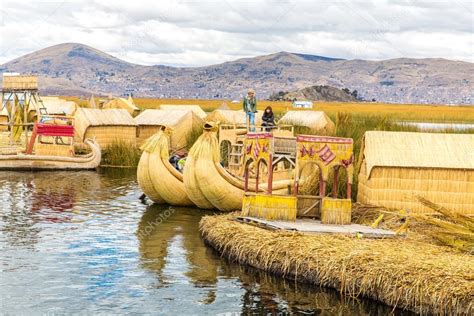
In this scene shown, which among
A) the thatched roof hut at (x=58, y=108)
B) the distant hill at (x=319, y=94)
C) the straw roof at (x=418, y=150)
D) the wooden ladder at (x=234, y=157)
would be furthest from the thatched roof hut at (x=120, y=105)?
the distant hill at (x=319, y=94)

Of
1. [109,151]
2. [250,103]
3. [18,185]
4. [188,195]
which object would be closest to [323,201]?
[188,195]

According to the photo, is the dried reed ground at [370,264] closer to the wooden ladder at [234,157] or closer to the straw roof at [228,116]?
the wooden ladder at [234,157]

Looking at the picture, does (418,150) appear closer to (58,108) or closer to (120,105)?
(58,108)

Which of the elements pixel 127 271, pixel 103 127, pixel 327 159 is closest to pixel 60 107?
pixel 103 127

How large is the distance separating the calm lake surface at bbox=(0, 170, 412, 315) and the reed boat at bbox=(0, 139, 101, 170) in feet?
31.9

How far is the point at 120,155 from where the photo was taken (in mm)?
35438

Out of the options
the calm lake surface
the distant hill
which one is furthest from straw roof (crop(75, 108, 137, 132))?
the distant hill

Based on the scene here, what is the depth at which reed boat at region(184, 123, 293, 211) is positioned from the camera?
19641mm

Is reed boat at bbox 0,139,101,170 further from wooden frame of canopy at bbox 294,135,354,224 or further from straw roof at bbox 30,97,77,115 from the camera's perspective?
wooden frame of canopy at bbox 294,135,354,224

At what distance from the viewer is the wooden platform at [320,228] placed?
50.1 ft

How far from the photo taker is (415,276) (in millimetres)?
11945

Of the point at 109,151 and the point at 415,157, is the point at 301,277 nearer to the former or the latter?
the point at 415,157

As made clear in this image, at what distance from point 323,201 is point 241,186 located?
13.1ft

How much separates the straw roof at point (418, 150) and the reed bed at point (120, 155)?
18.3 meters
